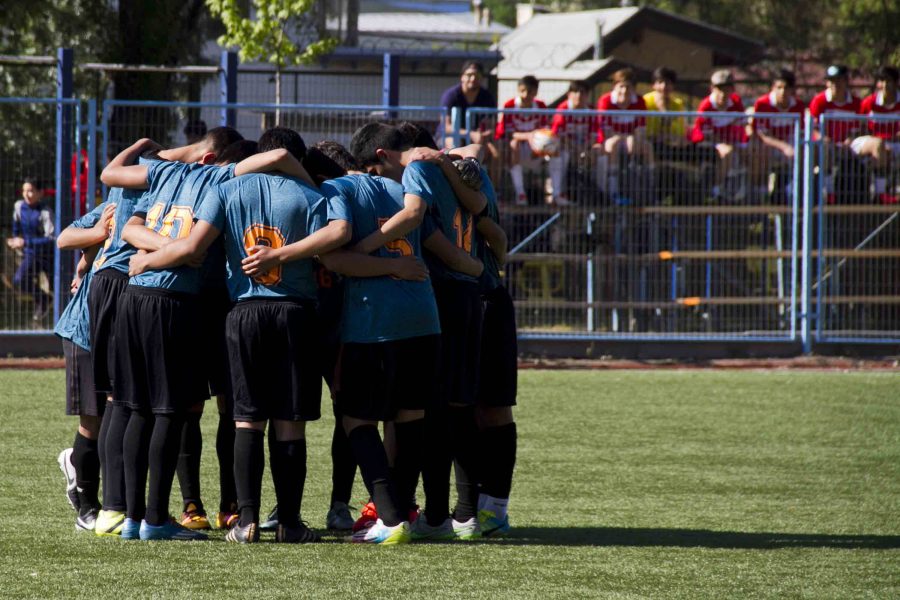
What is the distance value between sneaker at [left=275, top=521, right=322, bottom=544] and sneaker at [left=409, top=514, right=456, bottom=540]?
0.48 m

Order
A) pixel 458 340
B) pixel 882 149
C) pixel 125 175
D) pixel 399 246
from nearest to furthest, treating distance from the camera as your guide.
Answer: pixel 399 246, pixel 125 175, pixel 458 340, pixel 882 149

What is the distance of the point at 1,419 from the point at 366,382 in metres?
4.30

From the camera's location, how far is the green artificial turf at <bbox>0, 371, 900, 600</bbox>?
5.03 metres

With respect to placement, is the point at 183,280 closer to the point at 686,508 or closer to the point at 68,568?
the point at 68,568

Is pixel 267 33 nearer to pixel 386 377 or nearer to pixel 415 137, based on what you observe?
pixel 415 137

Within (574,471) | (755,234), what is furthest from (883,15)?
(574,471)

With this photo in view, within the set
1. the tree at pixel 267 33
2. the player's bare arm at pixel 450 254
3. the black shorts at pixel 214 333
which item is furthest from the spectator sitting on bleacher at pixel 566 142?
the black shorts at pixel 214 333

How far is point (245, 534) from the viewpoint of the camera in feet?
18.6

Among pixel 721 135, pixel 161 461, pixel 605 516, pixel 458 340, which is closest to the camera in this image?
pixel 161 461

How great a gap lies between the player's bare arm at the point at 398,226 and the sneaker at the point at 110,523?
60.5 inches

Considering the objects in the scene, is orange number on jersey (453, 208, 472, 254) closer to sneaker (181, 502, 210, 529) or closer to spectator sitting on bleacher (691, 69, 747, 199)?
sneaker (181, 502, 210, 529)

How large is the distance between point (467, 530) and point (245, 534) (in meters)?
1.03

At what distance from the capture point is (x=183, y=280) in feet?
18.4

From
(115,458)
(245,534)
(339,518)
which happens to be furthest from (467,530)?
(115,458)
